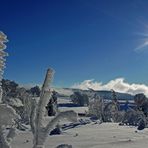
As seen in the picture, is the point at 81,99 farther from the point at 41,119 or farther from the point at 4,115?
the point at 4,115

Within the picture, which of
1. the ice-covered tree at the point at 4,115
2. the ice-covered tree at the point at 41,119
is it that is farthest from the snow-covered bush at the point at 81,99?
the ice-covered tree at the point at 4,115

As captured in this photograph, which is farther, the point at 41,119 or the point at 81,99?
the point at 81,99

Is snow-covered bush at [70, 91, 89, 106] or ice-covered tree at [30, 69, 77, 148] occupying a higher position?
snow-covered bush at [70, 91, 89, 106]

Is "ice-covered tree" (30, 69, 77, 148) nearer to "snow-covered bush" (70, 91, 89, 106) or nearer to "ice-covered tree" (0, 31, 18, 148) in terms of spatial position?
"ice-covered tree" (0, 31, 18, 148)

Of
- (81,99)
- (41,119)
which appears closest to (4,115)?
(41,119)

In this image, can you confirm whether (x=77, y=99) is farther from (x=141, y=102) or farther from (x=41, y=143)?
(x=41, y=143)

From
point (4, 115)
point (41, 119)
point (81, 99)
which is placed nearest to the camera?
point (4, 115)

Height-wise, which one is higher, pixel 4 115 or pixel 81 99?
pixel 81 99

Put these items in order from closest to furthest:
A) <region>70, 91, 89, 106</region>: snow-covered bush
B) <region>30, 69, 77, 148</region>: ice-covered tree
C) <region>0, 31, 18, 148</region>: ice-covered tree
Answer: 1. <region>0, 31, 18, 148</region>: ice-covered tree
2. <region>30, 69, 77, 148</region>: ice-covered tree
3. <region>70, 91, 89, 106</region>: snow-covered bush

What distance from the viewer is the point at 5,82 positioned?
6856 cm

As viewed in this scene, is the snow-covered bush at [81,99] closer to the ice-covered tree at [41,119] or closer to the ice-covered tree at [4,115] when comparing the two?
the ice-covered tree at [41,119]

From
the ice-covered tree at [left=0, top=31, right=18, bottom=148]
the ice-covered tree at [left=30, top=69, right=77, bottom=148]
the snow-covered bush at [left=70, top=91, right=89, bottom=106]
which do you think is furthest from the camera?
the snow-covered bush at [left=70, top=91, right=89, bottom=106]

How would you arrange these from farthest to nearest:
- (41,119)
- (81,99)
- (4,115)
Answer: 1. (81,99)
2. (41,119)
3. (4,115)

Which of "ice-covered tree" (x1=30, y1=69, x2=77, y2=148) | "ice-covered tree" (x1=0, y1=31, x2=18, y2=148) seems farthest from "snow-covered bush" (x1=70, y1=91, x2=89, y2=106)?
"ice-covered tree" (x1=0, y1=31, x2=18, y2=148)
